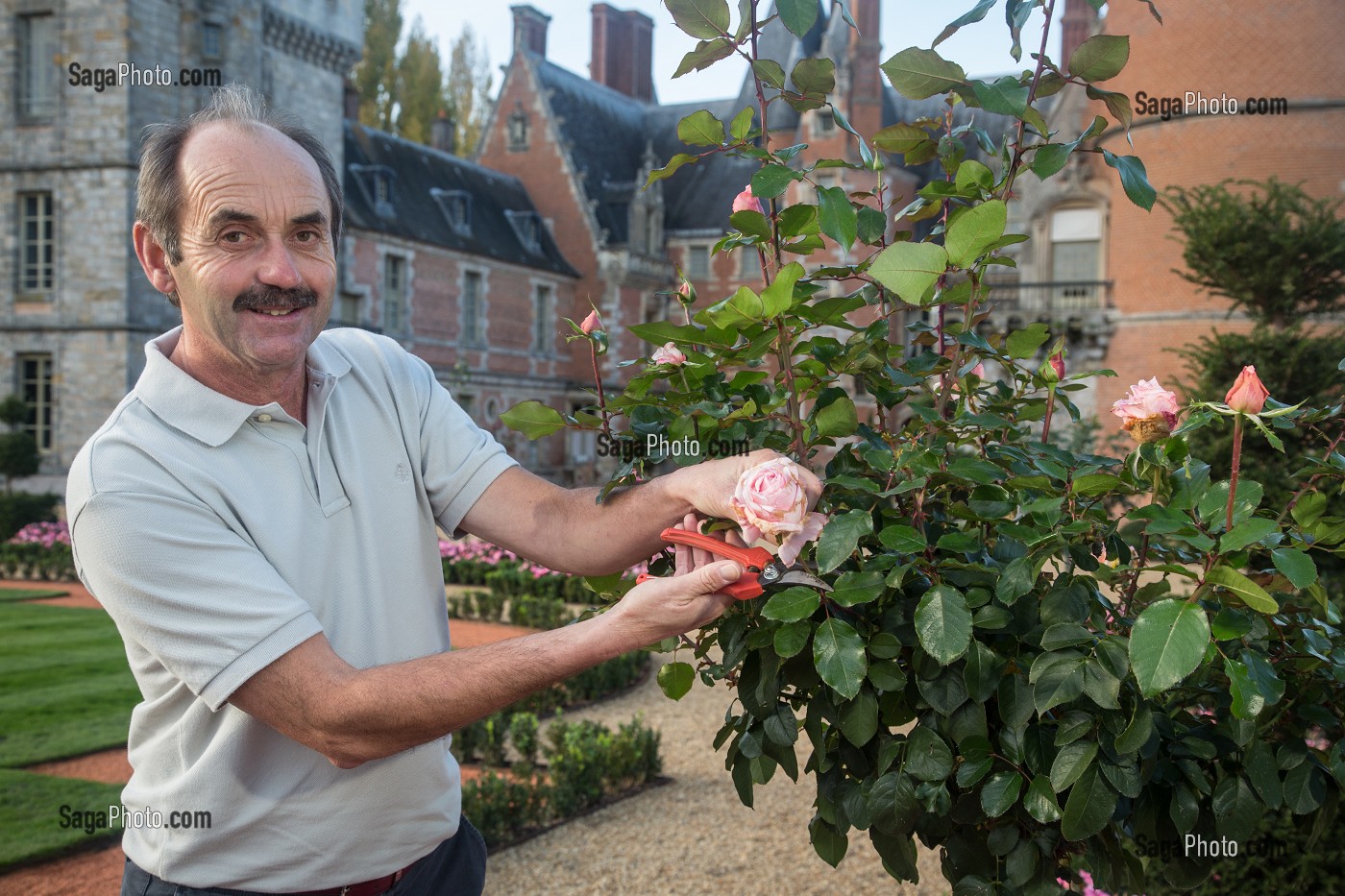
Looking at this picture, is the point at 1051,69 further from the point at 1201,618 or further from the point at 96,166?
the point at 96,166

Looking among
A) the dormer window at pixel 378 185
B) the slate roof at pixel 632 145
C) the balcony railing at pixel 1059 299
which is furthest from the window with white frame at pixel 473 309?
the balcony railing at pixel 1059 299

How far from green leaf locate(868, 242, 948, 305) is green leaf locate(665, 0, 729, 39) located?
0.60m

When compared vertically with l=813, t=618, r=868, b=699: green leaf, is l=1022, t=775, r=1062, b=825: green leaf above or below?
below

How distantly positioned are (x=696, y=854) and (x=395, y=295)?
83.4 ft

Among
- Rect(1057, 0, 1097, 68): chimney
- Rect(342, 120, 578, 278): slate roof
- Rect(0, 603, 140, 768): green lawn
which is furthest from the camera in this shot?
Rect(342, 120, 578, 278): slate roof

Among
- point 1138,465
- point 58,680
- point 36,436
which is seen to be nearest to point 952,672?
point 1138,465

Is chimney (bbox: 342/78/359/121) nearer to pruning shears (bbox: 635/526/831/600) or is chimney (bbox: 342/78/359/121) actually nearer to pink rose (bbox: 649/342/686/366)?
pink rose (bbox: 649/342/686/366)

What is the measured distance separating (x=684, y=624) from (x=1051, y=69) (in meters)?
1.19

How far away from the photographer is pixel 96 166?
22.2m

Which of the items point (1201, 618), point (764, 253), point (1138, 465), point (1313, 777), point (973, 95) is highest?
point (973, 95)

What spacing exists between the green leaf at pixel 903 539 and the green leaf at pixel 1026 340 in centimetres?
56

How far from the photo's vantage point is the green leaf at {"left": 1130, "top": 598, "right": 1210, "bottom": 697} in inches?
59.1

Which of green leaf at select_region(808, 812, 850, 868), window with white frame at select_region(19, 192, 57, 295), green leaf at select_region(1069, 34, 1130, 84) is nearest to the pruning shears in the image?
green leaf at select_region(808, 812, 850, 868)

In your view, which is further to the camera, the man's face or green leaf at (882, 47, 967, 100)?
the man's face
